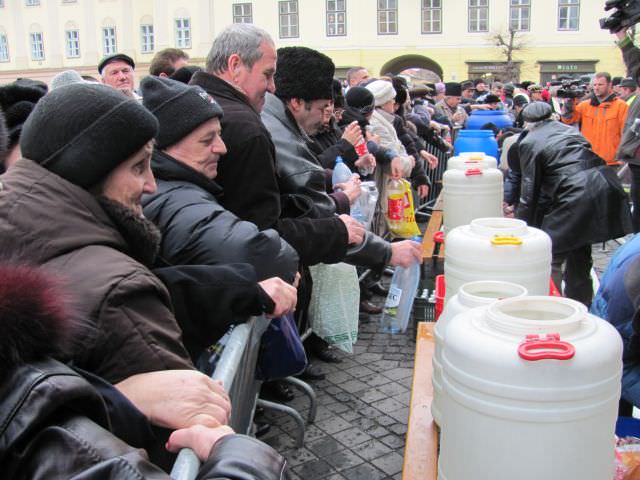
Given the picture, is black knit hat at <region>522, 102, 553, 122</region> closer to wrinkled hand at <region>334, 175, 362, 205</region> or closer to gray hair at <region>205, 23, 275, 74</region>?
wrinkled hand at <region>334, 175, 362, 205</region>

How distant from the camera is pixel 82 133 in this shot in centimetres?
155

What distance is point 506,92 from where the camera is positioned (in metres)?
20.0

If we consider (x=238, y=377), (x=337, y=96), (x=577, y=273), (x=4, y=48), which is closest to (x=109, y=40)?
(x=4, y=48)

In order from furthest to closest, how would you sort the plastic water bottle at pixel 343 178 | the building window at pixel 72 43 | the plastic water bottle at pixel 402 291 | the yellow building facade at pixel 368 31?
1. the building window at pixel 72 43
2. the yellow building facade at pixel 368 31
3. the plastic water bottle at pixel 343 178
4. the plastic water bottle at pixel 402 291

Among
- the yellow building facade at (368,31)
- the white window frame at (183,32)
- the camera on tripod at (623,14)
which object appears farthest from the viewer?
the white window frame at (183,32)

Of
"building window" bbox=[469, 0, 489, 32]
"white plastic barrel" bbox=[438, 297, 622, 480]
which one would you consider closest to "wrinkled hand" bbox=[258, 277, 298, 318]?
"white plastic barrel" bbox=[438, 297, 622, 480]

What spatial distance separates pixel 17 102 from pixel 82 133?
60.5 inches

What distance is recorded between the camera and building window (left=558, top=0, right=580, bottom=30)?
4022cm

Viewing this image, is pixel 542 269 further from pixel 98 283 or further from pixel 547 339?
pixel 98 283

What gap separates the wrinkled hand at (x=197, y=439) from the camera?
126 centimetres

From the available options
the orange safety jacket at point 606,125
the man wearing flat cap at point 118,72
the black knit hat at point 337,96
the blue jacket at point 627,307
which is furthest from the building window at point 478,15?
the blue jacket at point 627,307

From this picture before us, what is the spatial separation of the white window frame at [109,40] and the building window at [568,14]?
99.2ft

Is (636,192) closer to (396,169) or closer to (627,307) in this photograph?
(396,169)

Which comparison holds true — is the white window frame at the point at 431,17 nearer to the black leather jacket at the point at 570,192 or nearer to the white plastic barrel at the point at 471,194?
the black leather jacket at the point at 570,192
